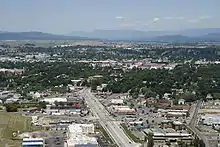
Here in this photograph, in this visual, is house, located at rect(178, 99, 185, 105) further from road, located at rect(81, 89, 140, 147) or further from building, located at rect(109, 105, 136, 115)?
road, located at rect(81, 89, 140, 147)

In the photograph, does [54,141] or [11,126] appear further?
[11,126]

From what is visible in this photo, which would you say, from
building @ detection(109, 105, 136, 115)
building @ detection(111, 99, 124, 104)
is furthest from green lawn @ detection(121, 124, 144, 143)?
building @ detection(111, 99, 124, 104)

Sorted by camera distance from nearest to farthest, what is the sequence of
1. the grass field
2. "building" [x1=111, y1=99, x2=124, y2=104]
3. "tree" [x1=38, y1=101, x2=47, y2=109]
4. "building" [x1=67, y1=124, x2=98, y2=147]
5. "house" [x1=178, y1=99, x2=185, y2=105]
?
1. "building" [x1=67, y1=124, x2=98, y2=147]
2. the grass field
3. "tree" [x1=38, y1=101, x2=47, y2=109]
4. "house" [x1=178, y1=99, x2=185, y2=105]
5. "building" [x1=111, y1=99, x2=124, y2=104]

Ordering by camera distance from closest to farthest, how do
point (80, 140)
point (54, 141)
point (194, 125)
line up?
1. point (80, 140)
2. point (54, 141)
3. point (194, 125)

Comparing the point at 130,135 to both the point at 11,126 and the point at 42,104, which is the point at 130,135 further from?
the point at 42,104

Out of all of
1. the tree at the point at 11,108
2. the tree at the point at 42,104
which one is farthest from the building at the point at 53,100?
the tree at the point at 11,108

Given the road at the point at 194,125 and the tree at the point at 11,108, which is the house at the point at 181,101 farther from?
the tree at the point at 11,108

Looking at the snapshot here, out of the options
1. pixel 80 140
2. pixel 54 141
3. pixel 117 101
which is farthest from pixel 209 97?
pixel 80 140
